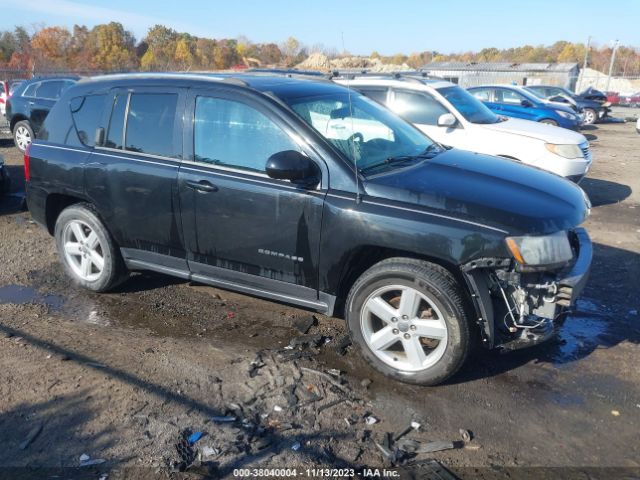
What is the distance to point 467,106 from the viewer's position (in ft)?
29.7

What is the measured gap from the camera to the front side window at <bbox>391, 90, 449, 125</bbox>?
8.68m

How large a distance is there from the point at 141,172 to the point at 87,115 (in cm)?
95

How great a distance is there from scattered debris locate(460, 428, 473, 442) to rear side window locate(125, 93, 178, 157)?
2.90 m

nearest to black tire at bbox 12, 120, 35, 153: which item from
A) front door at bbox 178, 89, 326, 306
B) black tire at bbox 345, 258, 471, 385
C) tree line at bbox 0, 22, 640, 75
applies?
front door at bbox 178, 89, 326, 306

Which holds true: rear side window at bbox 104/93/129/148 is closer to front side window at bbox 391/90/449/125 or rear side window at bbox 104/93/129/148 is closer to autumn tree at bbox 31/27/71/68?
front side window at bbox 391/90/449/125

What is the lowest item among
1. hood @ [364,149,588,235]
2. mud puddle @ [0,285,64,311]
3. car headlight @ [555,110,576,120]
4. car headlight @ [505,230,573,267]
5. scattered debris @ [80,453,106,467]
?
mud puddle @ [0,285,64,311]

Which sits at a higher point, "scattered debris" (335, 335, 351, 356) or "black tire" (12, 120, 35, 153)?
"black tire" (12, 120, 35, 153)

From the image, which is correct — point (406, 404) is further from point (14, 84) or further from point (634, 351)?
point (14, 84)

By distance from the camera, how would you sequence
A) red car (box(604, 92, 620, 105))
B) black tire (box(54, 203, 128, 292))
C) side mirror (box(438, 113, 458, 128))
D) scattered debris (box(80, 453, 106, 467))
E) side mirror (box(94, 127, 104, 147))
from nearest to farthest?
1. scattered debris (box(80, 453, 106, 467))
2. side mirror (box(94, 127, 104, 147))
3. black tire (box(54, 203, 128, 292))
4. side mirror (box(438, 113, 458, 128))
5. red car (box(604, 92, 620, 105))

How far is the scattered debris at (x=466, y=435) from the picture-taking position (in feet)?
10.5

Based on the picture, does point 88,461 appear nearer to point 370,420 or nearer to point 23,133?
point 370,420

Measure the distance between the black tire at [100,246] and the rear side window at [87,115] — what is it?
61 centimetres

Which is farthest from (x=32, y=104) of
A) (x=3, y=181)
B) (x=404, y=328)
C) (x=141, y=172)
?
(x=404, y=328)

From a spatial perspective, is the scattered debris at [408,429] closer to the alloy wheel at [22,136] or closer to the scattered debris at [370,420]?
the scattered debris at [370,420]
